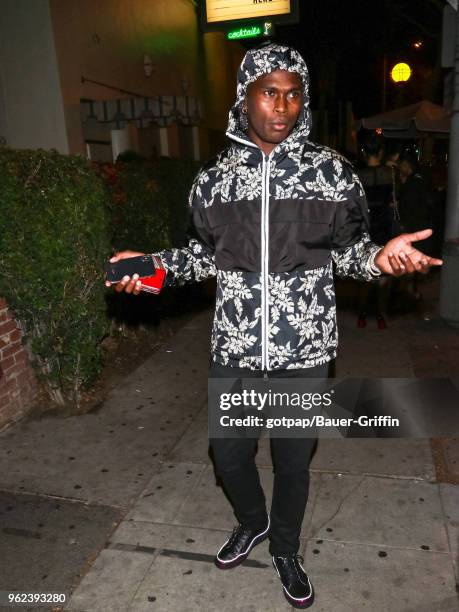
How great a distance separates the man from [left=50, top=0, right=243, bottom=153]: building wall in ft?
22.4

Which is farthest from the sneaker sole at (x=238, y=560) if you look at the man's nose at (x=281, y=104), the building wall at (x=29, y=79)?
the building wall at (x=29, y=79)

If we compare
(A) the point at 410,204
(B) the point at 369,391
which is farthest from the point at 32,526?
(A) the point at 410,204

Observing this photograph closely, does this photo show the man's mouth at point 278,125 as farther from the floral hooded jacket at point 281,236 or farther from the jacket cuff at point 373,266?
the jacket cuff at point 373,266

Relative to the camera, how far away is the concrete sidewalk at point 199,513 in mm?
2562

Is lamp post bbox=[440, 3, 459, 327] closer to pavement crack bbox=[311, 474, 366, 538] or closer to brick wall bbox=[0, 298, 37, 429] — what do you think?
pavement crack bbox=[311, 474, 366, 538]

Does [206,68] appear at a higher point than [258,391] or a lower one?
higher

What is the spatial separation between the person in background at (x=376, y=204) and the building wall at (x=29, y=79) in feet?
15.1

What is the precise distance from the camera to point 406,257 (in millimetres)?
2146

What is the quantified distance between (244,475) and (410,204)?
570 centimetres

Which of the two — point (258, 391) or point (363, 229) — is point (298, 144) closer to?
point (363, 229)

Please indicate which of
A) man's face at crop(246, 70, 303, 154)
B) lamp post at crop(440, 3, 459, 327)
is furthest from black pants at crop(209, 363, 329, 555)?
lamp post at crop(440, 3, 459, 327)

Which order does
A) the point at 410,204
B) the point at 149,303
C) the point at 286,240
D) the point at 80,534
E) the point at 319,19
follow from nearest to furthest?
1. the point at 286,240
2. the point at 80,534
3. the point at 149,303
4. the point at 410,204
5. the point at 319,19

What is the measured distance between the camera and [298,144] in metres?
2.35

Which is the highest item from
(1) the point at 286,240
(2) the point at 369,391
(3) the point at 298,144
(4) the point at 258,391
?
(3) the point at 298,144
